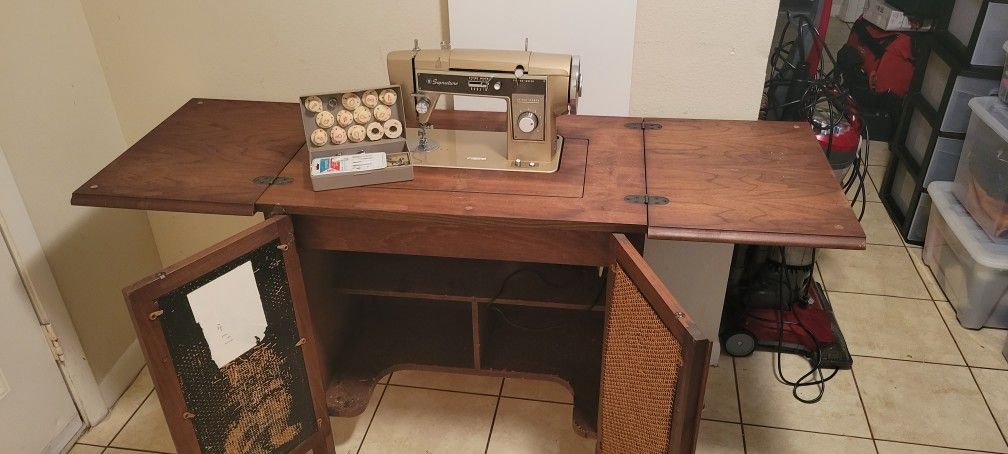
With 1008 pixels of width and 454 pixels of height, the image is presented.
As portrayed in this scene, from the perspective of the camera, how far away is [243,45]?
2150 mm

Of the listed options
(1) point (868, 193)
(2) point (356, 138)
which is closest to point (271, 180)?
(2) point (356, 138)

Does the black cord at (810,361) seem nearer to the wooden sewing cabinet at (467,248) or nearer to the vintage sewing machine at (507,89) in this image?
the wooden sewing cabinet at (467,248)

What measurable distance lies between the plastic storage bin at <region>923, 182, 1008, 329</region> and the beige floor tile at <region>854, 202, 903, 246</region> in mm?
244

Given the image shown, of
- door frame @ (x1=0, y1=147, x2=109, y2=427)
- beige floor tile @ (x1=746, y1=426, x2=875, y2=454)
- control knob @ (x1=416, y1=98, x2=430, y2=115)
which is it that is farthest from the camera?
beige floor tile @ (x1=746, y1=426, x2=875, y2=454)

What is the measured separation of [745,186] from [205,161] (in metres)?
1.25

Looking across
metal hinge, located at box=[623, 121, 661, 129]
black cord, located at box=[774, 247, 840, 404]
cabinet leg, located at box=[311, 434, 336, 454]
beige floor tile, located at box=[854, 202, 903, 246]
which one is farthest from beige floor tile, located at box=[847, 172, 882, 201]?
cabinet leg, located at box=[311, 434, 336, 454]

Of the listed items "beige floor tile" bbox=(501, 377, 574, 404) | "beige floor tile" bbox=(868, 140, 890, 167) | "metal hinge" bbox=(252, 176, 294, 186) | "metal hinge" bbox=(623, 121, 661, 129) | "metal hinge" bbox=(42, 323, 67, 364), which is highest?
"metal hinge" bbox=(623, 121, 661, 129)

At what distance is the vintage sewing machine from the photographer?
1711 millimetres

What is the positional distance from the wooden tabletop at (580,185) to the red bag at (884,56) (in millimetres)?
1771

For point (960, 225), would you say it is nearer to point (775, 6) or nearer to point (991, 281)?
point (991, 281)

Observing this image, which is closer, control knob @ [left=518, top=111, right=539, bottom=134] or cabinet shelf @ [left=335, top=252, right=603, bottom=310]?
control knob @ [left=518, top=111, right=539, bottom=134]

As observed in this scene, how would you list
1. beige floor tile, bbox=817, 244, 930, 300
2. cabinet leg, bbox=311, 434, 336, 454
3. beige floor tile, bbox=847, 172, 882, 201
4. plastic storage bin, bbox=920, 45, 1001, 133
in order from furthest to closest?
1. beige floor tile, bbox=847, 172, 882, 201
2. beige floor tile, bbox=817, 244, 930, 300
3. plastic storage bin, bbox=920, 45, 1001, 133
4. cabinet leg, bbox=311, 434, 336, 454

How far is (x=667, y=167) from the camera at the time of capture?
179 cm

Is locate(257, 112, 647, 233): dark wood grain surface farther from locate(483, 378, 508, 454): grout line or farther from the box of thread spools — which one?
locate(483, 378, 508, 454): grout line
